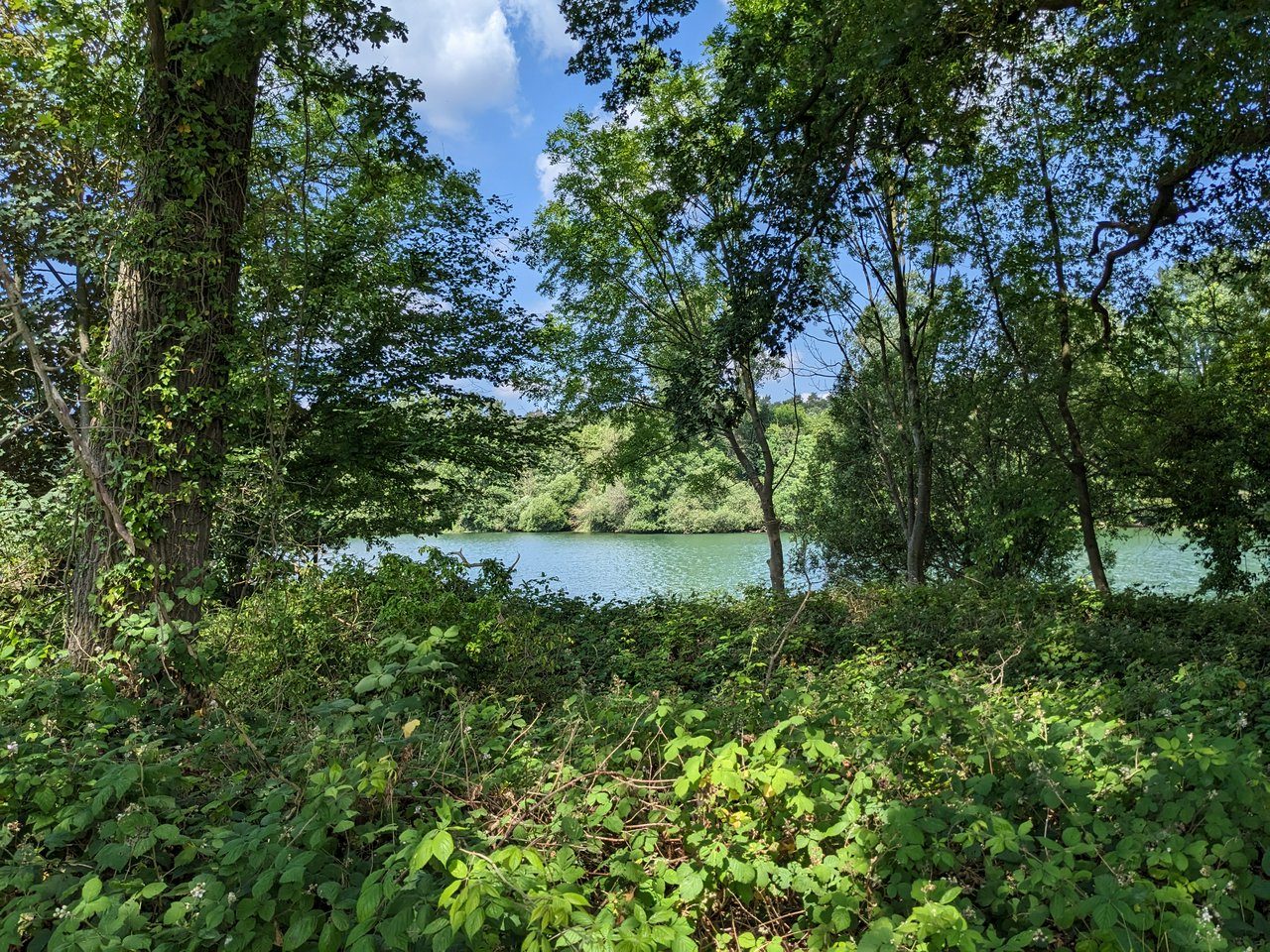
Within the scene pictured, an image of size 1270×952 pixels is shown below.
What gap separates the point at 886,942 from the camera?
1.59 m

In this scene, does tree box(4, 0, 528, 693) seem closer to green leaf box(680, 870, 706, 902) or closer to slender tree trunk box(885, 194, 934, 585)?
green leaf box(680, 870, 706, 902)

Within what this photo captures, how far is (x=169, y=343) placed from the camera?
4.71 metres

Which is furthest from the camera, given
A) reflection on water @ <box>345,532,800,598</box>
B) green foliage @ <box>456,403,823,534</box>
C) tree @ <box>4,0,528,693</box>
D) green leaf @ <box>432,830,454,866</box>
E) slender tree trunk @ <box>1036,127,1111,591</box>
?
reflection on water @ <box>345,532,800,598</box>

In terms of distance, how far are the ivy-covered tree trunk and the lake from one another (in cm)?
689

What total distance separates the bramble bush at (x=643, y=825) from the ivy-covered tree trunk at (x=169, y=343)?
0.99 m

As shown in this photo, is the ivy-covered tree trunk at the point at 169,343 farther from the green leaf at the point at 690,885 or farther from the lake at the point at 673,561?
the lake at the point at 673,561

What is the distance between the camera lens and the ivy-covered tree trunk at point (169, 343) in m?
4.40

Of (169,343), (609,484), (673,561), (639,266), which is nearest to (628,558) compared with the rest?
(673,561)

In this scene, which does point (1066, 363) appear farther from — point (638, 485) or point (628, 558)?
point (638, 485)

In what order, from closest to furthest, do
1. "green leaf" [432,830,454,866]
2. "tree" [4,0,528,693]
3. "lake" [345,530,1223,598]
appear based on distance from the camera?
"green leaf" [432,830,454,866] < "tree" [4,0,528,693] < "lake" [345,530,1223,598]

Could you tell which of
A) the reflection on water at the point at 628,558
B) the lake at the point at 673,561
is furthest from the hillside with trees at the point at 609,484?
the reflection on water at the point at 628,558

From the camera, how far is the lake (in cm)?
1585

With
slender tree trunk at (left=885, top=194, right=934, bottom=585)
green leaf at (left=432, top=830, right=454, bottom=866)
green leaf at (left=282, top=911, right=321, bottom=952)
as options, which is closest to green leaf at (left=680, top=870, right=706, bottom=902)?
green leaf at (left=432, top=830, right=454, bottom=866)

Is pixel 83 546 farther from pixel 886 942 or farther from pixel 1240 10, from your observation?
pixel 1240 10
